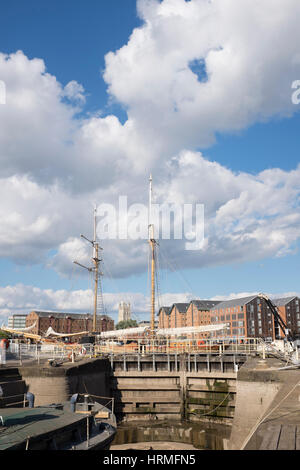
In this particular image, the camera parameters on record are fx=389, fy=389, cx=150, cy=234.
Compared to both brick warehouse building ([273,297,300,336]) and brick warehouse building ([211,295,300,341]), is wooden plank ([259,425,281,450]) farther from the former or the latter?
brick warehouse building ([273,297,300,336])

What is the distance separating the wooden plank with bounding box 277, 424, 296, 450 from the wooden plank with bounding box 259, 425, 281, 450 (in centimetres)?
10

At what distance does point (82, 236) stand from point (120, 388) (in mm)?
41703

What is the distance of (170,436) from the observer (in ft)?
95.0

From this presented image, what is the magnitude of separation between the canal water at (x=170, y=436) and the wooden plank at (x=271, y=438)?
17.2 m

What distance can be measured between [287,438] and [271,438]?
15.8 inches

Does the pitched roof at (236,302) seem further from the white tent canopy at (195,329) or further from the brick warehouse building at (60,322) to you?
the white tent canopy at (195,329)

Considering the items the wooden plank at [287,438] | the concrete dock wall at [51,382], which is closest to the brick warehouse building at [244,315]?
the concrete dock wall at [51,382]

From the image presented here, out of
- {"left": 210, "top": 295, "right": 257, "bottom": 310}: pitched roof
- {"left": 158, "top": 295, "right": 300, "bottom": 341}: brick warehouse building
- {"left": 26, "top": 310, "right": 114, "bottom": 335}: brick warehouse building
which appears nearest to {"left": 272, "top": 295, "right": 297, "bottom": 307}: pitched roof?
{"left": 158, "top": 295, "right": 300, "bottom": 341}: brick warehouse building

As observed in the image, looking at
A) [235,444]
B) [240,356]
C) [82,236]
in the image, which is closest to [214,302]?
[82,236]

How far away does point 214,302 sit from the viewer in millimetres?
150625

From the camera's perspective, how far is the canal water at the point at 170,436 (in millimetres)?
26578

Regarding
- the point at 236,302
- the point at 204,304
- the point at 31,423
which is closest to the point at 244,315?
the point at 236,302

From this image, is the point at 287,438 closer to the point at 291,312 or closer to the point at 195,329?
the point at 195,329
